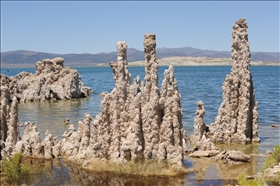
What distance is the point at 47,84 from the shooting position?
64562 millimetres

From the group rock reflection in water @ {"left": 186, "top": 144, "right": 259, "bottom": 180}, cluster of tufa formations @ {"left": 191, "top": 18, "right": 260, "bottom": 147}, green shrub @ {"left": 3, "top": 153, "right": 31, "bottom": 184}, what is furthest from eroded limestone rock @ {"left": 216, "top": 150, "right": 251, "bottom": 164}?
green shrub @ {"left": 3, "top": 153, "right": 31, "bottom": 184}

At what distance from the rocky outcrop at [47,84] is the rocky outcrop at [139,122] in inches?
1665

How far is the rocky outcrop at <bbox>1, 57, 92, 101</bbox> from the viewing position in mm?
64312

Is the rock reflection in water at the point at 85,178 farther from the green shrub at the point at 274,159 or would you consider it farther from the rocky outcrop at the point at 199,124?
the rocky outcrop at the point at 199,124

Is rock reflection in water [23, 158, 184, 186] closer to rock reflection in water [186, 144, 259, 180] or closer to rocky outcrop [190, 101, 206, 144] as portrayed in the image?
rock reflection in water [186, 144, 259, 180]

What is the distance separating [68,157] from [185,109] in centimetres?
2639

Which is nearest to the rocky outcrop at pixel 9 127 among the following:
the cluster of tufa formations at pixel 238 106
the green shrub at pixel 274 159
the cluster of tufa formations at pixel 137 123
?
the cluster of tufa formations at pixel 137 123

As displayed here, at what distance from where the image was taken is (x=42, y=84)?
2552 inches

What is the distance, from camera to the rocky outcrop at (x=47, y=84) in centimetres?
6431

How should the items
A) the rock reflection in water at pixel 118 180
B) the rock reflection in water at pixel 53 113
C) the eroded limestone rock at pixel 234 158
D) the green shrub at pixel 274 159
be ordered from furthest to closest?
the rock reflection in water at pixel 53 113, the eroded limestone rock at pixel 234 158, the green shrub at pixel 274 159, the rock reflection in water at pixel 118 180

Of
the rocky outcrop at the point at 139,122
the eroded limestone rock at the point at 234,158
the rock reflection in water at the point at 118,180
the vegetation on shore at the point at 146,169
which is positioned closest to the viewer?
the rock reflection in water at the point at 118,180

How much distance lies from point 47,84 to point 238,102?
1593 inches

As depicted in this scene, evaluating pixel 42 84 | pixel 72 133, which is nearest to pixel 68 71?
pixel 42 84

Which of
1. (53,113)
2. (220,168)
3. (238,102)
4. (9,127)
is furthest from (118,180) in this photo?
(53,113)
